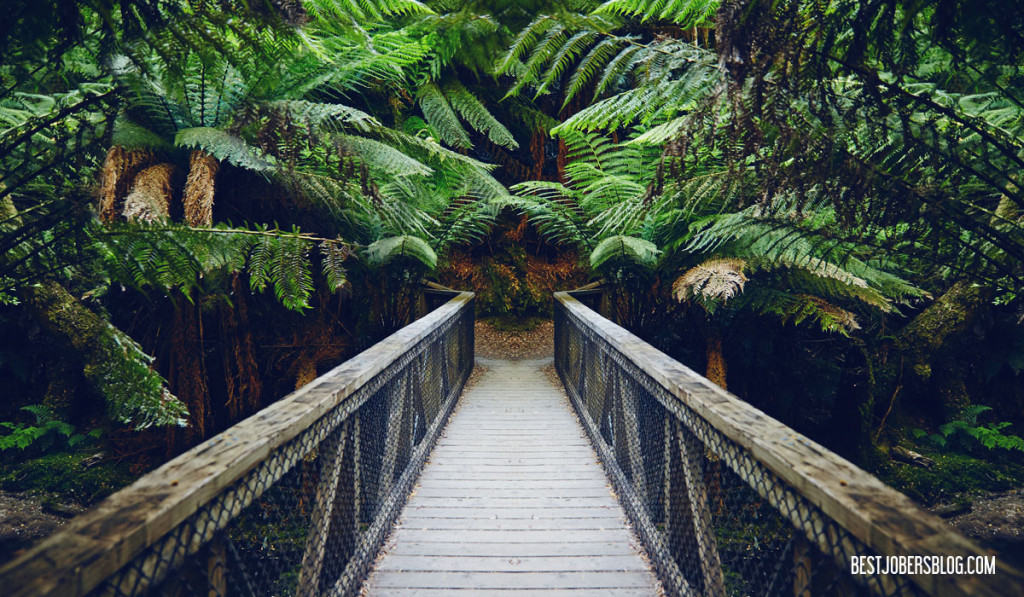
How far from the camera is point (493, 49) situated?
1.65m

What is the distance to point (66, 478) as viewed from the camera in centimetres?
446

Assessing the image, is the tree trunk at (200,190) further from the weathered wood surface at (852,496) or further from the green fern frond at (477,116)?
the green fern frond at (477,116)

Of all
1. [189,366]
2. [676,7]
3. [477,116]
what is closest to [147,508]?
[676,7]

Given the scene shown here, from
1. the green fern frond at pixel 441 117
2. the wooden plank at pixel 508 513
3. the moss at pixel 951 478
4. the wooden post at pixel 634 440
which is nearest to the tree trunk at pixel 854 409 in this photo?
the moss at pixel 951 478

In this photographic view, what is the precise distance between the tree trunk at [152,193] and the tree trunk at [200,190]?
0.44ft

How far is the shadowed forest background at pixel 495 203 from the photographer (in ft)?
4.96

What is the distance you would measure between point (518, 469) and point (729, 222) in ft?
6.59

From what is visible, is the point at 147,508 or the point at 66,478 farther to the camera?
the point at 66,478

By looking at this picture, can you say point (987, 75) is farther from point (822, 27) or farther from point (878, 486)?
point (878, 486)

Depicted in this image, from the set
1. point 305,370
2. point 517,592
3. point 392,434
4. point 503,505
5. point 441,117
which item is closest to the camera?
point 517,592

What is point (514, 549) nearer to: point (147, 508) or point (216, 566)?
point (216, 566)

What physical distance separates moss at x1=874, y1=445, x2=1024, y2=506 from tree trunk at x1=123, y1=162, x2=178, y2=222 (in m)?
6.46

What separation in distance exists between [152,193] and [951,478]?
717 centimetres

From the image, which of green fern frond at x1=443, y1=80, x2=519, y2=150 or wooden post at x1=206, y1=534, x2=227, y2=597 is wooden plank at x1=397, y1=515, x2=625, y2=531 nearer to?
wooden post at x1=206, y1=534, x2=227, y2=597
